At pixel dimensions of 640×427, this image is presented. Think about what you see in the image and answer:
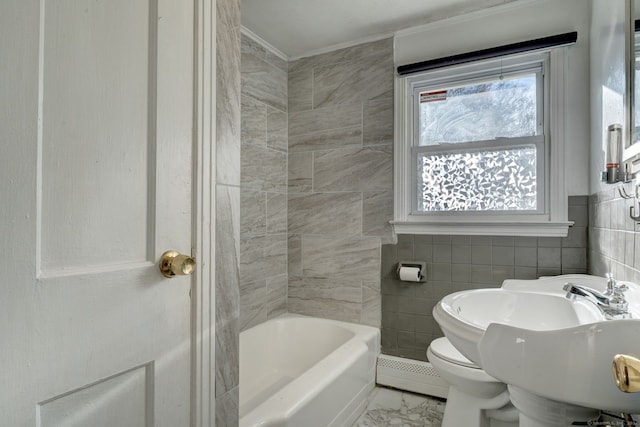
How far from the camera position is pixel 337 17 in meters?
2.14

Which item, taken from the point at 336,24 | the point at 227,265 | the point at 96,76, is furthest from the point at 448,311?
the point at 336,24

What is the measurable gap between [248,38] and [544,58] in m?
1.79

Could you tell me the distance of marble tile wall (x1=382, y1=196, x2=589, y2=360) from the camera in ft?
6.11

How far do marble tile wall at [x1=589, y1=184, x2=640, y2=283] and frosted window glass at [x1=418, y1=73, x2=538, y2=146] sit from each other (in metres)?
0.60

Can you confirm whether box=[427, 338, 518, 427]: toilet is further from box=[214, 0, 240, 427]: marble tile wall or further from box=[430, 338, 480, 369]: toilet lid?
box=[214, 0, 240, 427]: marble tile wall

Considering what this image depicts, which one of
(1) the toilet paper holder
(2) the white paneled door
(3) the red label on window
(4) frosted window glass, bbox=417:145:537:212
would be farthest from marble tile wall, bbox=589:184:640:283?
(2) the white paneled door

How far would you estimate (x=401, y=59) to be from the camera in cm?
230

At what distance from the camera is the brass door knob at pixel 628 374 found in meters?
0.48

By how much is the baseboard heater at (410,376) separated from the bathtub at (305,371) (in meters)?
0.08

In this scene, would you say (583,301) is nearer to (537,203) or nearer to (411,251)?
(537,203)

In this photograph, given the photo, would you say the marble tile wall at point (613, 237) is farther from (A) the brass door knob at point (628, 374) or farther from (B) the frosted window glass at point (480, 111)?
(A) the brass door knob at point (628, 374)

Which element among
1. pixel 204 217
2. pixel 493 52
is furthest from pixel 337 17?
pixel 204 217

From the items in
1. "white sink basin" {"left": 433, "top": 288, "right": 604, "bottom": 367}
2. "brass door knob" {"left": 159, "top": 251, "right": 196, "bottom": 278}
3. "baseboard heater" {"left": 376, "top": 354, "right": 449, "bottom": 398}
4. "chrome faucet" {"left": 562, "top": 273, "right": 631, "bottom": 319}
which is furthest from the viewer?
"baseboard heater" {"left": 376, "top": 354, "right": 449, "bottom": 398}

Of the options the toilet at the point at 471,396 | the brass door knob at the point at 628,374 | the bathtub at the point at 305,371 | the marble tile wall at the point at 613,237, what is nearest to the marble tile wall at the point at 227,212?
the bathtub at the point at 305,371
